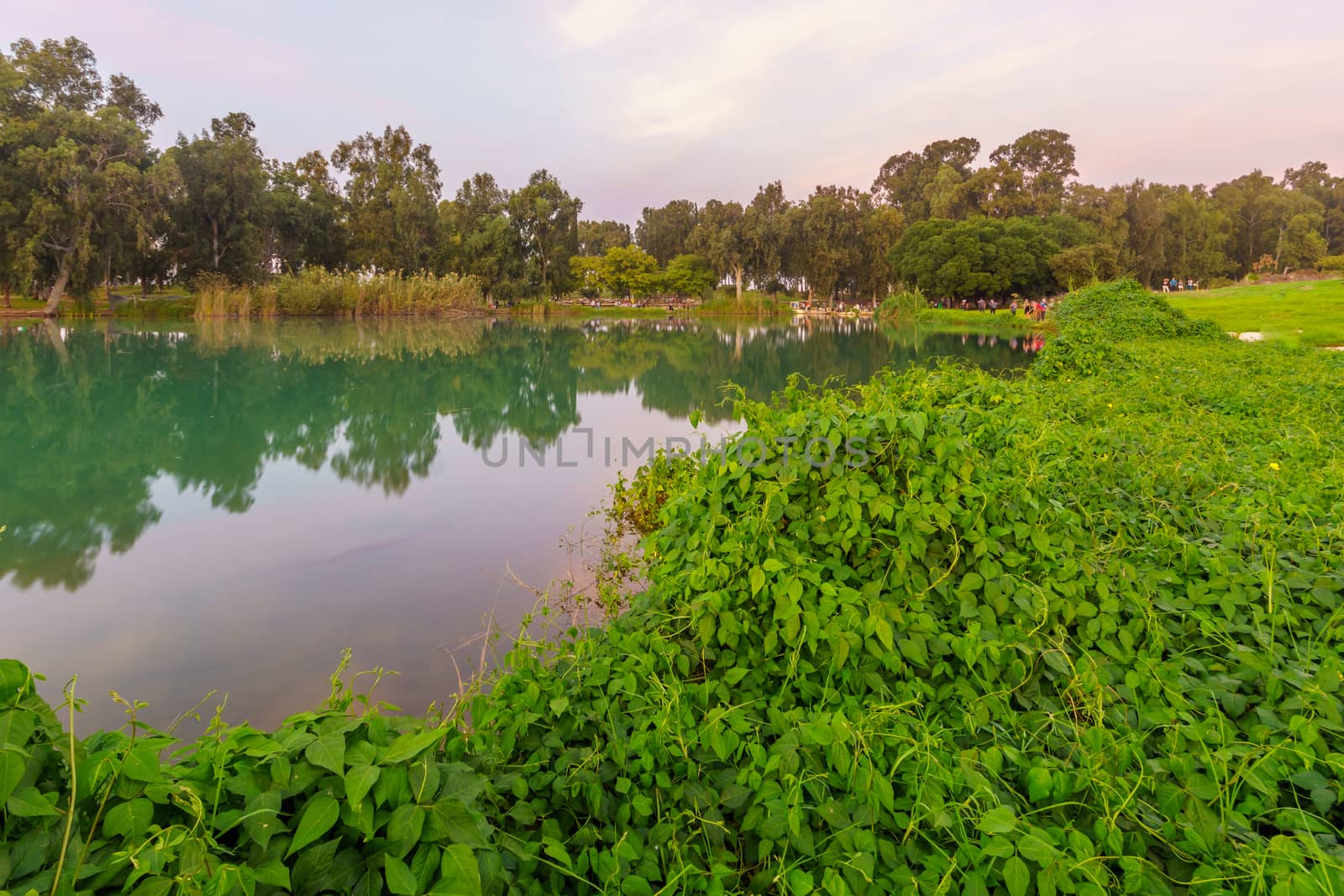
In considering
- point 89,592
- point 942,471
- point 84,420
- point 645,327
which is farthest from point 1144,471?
point 645,327

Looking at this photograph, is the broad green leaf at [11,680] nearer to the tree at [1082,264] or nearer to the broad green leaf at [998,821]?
the broad green leaf at [998,821]

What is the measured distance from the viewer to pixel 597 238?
7931cm

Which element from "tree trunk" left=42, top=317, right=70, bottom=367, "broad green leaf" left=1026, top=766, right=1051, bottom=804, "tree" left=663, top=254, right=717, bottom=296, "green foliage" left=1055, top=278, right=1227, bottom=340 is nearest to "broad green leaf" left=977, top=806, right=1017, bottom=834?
"broad green leaf" left=1026, top=766, right=1051, bottom=804

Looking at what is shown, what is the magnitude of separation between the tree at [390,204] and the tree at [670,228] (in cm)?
2578

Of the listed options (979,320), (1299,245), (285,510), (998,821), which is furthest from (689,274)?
(998,821)

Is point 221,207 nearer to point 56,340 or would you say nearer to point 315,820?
point 56,340

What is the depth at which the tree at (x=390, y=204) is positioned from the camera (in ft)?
151

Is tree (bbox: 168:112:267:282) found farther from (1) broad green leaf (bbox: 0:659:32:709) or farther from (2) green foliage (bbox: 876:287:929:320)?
(1) broad green leaf (bbox: 0:659:32:709)

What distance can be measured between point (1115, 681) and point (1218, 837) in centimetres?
66

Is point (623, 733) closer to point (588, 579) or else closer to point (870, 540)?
point (870, 540)

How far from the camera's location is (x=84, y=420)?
9570 millimetres

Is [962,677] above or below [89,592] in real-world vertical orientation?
above

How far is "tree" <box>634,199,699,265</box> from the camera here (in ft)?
227

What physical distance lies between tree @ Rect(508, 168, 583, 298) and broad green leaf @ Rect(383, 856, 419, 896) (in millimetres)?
50681
